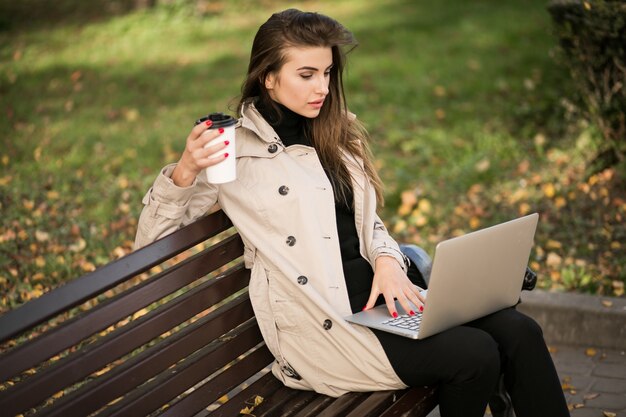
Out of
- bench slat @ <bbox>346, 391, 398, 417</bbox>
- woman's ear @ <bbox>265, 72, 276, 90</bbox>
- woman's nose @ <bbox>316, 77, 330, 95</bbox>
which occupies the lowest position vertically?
bench slat @ <bbox>346, 391, 398, 417</bbox>

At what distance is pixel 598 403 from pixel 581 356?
530mm

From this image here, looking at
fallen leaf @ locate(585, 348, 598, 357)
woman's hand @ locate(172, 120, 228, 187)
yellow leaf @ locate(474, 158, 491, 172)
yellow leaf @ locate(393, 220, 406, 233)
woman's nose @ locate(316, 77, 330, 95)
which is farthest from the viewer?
yellow leaf @ locate(474, 158, 491, 172)

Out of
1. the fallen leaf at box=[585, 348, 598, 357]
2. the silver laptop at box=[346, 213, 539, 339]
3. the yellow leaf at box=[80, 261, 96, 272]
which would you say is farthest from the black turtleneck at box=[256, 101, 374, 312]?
the yellow leaf at box=[80, 261, 96, 272]

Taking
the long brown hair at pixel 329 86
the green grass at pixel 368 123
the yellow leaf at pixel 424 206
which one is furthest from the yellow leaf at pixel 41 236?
the long brown hair at pixel 329 86

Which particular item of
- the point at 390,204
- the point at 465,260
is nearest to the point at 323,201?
the point at 465,260

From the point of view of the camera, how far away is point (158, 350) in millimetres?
2885

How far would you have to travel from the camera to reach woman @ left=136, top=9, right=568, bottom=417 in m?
2.98

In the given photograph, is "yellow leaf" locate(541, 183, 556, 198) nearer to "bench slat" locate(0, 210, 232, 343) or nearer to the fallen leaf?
the fallen leaf

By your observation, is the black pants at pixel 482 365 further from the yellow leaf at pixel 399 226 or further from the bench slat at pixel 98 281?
the yellow leaf at pixel 399 226

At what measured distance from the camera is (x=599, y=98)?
603 centimetres

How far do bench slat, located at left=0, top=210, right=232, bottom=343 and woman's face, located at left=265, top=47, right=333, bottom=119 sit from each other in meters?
0.54

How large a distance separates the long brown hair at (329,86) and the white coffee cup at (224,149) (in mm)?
592

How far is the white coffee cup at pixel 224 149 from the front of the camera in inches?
107

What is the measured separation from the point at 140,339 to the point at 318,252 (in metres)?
0.68
